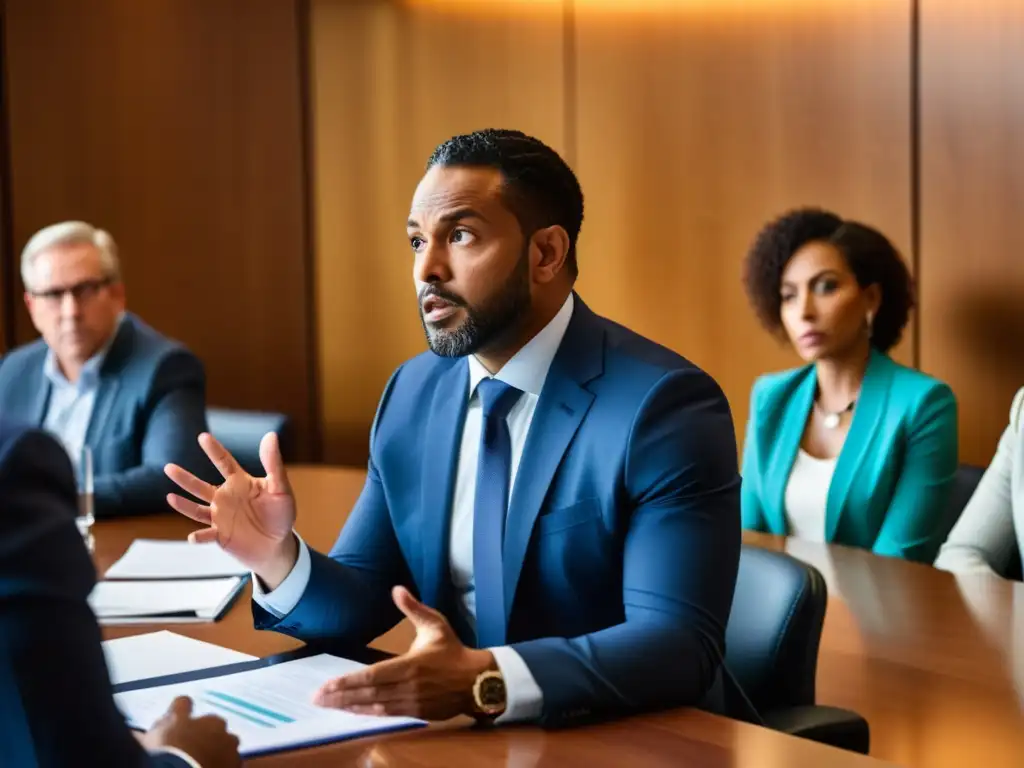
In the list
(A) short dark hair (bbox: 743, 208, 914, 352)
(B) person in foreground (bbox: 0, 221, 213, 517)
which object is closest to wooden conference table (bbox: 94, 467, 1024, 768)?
(B) person in foreground (bbox: 0, 221, 213, 517)

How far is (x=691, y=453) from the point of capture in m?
1.67

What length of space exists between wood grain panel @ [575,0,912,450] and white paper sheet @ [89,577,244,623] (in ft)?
9.06

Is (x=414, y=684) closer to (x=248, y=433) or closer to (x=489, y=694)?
(x=489, y=694)

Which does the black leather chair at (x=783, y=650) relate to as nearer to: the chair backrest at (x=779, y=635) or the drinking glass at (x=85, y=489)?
the chair backrest at (x=779, y=635)

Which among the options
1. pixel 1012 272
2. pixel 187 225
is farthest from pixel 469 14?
pixel 1012 272

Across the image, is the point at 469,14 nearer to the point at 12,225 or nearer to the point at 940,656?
the point at 12,225

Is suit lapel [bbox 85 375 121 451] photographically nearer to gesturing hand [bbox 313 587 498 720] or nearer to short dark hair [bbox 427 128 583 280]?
short dark hair [bbox 427 128 583 280]

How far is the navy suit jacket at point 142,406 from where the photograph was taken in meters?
3.55

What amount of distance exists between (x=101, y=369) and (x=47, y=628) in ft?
9.47

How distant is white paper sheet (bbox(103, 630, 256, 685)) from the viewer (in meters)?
1.73

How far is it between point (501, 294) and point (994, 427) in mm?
2849

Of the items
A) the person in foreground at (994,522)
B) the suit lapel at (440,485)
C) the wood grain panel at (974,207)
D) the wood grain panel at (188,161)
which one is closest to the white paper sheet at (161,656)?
the suit lapel at (440,485)

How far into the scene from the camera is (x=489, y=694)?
56.7 inches

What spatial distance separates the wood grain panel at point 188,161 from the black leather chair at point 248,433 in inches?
72.6
